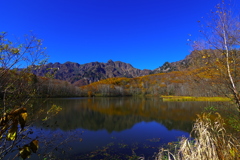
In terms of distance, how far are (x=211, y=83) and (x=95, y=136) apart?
31.6 feet

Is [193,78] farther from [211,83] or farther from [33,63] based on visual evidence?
[33,63]

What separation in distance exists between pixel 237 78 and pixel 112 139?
908 cm

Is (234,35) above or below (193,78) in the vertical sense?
above

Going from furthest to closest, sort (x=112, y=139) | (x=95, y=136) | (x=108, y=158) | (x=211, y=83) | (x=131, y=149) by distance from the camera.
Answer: (x=95, y=136) < (x=112, y=139) < (x=131, y=149) < (x=108, y=158) < (x=211, y=83)

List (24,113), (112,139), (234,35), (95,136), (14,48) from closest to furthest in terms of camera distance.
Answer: (24,113) → (14,48) → (234,35) → (112,139) → (95,136)

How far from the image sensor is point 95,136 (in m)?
12.3

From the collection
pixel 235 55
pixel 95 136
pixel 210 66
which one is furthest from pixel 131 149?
pixel 235 55

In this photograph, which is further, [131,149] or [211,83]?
[131,149]

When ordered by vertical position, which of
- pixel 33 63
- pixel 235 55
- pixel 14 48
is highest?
pixel 235 55

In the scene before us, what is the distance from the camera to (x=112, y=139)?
11.5m

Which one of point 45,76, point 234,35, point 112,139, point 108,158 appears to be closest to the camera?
point 45,76

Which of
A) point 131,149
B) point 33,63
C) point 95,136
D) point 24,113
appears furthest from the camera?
point 95,136

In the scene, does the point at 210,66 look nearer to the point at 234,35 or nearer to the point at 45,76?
the point at 234,35

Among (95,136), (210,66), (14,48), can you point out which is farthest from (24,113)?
(95,136)
